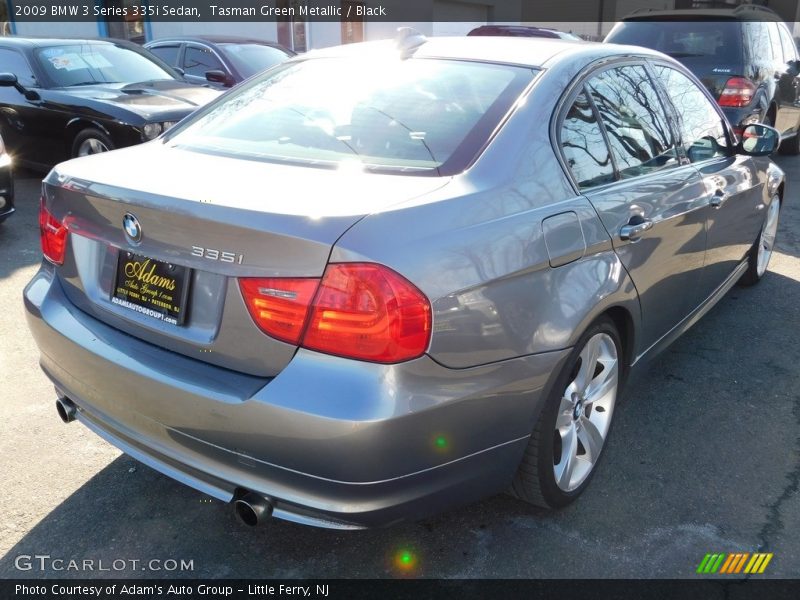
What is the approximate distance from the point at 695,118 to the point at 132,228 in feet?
9.16

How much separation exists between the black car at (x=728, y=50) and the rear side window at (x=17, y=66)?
621cm

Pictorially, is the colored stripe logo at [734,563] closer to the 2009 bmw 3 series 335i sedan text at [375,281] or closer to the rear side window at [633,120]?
the 2009 bmw 3 series 335i sedan text at [375,281]

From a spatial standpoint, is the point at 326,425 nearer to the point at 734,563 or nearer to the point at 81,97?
the point at 734,563

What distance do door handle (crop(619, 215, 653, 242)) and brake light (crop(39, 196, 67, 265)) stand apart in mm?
1922

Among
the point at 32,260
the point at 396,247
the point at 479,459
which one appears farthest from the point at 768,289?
the point at 32,260

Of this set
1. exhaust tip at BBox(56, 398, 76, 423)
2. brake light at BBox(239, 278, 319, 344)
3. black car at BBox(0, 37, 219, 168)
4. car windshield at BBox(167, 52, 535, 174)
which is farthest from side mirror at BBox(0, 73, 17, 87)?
brake light at BBox(239, 278, 319, 344)

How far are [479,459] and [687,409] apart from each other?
66.7 inches

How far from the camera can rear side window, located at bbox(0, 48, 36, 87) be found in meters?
7.58

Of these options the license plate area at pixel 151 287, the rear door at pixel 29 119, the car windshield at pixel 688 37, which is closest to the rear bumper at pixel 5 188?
the rear door at pixel 29 119

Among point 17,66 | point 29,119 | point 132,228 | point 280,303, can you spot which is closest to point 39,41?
point 17,66

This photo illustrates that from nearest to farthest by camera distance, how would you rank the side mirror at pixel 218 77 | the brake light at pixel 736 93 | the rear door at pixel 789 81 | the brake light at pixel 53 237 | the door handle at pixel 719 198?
the brake light at pixel 53 237
the door handle at pixel 719 198
the brake light at pixel 736 93
the side mirror at pixel 218 77
the rear door at pixel 789 81

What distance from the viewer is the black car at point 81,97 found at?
6.70 meters

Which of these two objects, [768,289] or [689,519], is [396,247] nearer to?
[689,519]

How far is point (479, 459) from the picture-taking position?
6.90 feet
